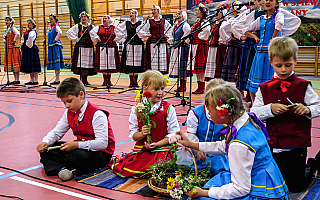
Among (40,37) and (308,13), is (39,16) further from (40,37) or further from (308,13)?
(308,13)

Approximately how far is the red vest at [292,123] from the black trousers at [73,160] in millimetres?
1287

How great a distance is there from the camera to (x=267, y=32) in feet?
13.2

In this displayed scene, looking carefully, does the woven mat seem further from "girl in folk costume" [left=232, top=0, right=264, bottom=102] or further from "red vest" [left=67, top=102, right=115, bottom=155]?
"girl in folk costume" [left=232, top=0, right=264, bottom=102]

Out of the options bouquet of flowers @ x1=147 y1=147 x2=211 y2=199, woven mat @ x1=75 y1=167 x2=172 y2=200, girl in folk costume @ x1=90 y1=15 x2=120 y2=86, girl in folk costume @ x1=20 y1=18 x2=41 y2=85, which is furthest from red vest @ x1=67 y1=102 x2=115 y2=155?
girl in folk costume @ x1=20 y1=18 x2=41 y2=85

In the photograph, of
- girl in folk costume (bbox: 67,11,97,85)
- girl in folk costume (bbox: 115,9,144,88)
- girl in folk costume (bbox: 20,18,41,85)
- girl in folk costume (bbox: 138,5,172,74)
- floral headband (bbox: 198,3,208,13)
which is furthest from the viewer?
girl in folk costume (bbox: 20,18,41,85)

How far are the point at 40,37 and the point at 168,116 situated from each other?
14.5 m

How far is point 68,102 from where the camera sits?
2605mm

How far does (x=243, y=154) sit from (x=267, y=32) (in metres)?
2.74

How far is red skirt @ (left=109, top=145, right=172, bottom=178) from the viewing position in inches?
100

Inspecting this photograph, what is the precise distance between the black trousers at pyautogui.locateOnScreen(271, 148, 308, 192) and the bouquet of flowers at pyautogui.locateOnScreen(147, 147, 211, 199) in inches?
19.7

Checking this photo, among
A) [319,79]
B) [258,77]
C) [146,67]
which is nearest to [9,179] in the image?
[258,77]

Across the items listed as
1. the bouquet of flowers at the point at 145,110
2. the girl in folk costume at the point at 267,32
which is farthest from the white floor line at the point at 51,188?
the girl in folk costume at the point at 267,32

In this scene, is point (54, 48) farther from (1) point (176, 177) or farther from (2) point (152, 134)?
(1) point (176, 177)

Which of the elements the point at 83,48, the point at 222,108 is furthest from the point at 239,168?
the point at 83,48
